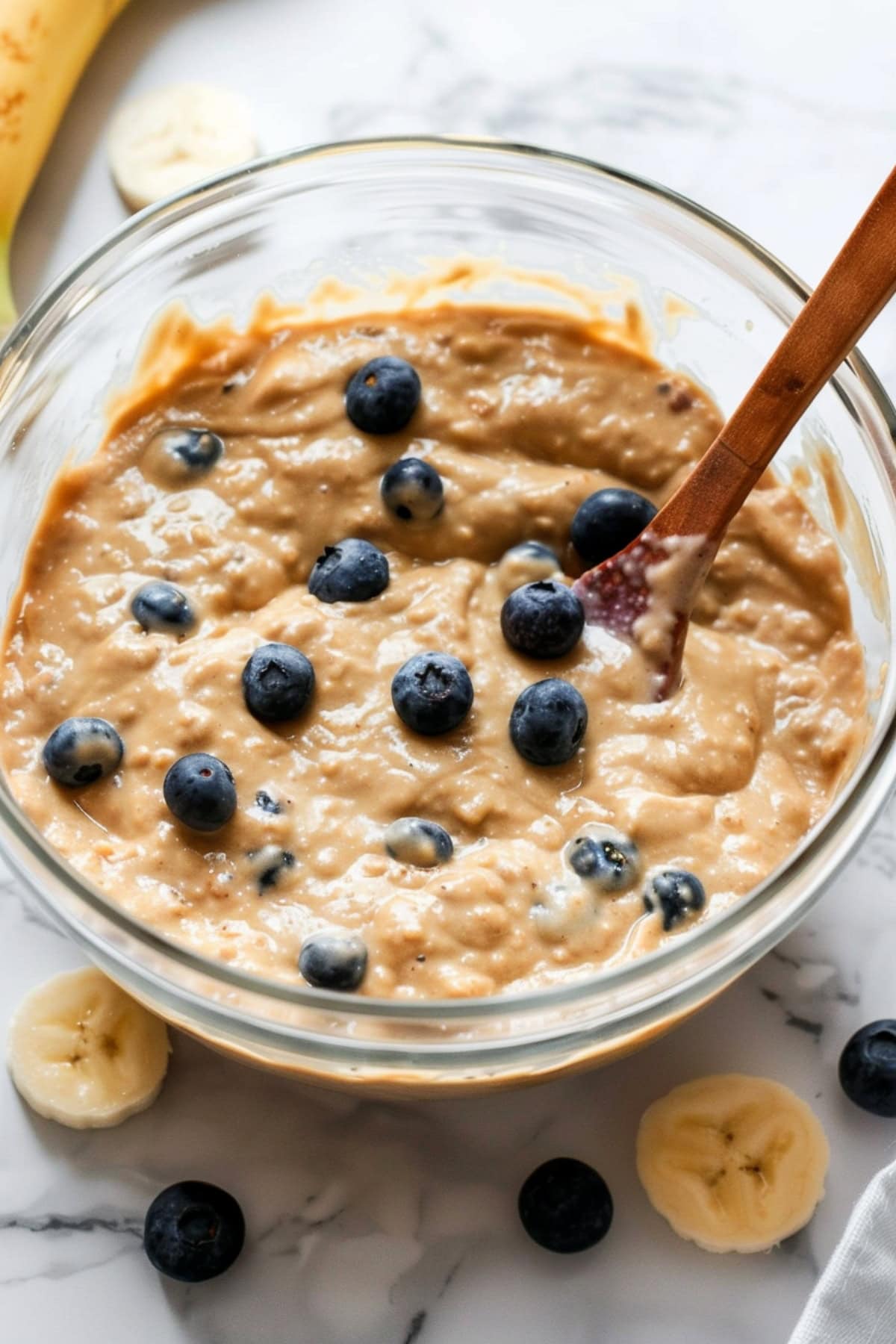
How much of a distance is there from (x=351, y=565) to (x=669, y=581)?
0.47 m

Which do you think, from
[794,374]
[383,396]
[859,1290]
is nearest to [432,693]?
[383,396]

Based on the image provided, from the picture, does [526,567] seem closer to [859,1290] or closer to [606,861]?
[606,861]

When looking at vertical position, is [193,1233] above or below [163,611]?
below

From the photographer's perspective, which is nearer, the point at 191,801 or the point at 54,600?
the point at 191,801

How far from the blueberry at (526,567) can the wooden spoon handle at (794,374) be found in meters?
0.19

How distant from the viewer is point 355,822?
218 cm

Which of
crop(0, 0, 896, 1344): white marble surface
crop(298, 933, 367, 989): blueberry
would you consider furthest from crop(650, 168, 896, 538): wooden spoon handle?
crop(298, 933, 367, 989): blueberry

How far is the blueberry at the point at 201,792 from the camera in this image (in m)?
2.11

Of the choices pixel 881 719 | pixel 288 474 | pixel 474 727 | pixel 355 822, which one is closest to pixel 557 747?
pixel 474 727

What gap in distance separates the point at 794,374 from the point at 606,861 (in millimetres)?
726

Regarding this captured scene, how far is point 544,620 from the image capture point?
7.43 ft

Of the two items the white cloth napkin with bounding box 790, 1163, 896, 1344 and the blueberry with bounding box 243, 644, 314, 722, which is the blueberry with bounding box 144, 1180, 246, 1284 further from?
the white cloth napkin with bounding box 790, 1163, 896, 1344

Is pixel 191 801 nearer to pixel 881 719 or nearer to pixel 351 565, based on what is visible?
pixel 351 565

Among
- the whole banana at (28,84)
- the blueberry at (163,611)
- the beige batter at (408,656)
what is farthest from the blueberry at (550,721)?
the whole banana at (28,84)
